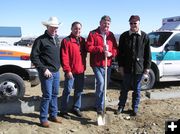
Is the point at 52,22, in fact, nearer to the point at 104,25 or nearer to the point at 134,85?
the point at 104,25

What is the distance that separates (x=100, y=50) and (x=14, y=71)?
241cm

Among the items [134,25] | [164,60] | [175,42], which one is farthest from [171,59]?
[134,25]

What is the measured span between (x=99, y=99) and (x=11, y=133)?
5.69 ft

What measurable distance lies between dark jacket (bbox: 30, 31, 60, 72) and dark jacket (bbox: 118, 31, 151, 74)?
1.47 meters

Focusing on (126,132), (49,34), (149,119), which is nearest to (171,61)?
(149,119)

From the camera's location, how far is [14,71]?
817 cm

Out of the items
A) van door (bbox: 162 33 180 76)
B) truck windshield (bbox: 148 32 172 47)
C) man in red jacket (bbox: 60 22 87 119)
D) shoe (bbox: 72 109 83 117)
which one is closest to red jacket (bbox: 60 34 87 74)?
man in red jacket (bbox: 60 22 87 119)

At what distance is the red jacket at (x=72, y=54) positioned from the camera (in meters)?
6.59

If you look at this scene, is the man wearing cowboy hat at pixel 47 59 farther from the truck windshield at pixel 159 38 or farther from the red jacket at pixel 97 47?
the truck windshield at pixel 159 38

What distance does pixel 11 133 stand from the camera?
6.18 meters

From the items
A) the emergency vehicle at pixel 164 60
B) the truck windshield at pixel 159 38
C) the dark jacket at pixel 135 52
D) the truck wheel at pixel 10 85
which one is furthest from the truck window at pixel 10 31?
the dark jacket at pixel 135 52

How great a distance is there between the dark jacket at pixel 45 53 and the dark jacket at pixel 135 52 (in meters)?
1.47

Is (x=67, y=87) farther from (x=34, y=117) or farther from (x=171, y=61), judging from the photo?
(x=171, y=61)

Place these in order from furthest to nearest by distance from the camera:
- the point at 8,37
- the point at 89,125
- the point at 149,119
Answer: the point at 8,37 < the point at 149,119 < the point at 89,125
